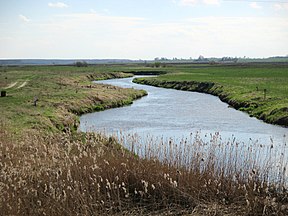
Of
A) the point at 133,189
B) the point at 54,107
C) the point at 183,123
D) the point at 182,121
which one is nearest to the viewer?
the point at 133,189

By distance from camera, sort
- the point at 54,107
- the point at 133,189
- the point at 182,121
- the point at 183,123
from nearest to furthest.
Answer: the point at 133,189, the point at 183,123, the point at 182,121, the point at 54,107

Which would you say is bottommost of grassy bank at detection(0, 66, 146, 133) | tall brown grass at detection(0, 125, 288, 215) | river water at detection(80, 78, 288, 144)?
river water at detection(80, 78, 288, 144)

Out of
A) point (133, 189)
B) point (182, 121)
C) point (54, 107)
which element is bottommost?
point (182, 121)

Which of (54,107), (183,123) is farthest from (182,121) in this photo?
(54,107)

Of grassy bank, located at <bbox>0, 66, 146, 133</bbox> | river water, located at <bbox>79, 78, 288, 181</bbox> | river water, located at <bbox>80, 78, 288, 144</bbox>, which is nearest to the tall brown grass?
river water, located at <bbox>79, 78, 288, 181</bbox>

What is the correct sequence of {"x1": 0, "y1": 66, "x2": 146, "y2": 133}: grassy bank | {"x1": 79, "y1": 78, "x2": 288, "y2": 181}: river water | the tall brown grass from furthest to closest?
{"x1": 0, "y1": 66, "x2": 146, "y2": 133}: grassy bank, {"x1": 79, "y1": 78, "x2": 288, "y2": 181}: river water, the tall brown grass

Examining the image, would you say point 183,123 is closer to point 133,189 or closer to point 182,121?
point 182,121

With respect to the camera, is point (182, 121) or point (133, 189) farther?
point (182, 121)

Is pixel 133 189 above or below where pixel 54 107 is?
above

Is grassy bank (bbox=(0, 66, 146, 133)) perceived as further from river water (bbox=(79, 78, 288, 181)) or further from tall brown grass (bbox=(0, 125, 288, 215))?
tall brown grass (bbox=(0, 125, 288, 215))

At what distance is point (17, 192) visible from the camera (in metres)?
10.4

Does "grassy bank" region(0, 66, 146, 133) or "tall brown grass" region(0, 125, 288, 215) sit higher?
"tall brown grass" region(0, 125, 288, 215)

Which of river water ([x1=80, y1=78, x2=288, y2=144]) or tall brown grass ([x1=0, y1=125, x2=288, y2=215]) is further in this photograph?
river water ([x1=80, y1=78, x2=288, y2=144])

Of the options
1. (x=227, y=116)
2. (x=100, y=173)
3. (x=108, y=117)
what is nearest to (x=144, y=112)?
(x=108, y=117)
